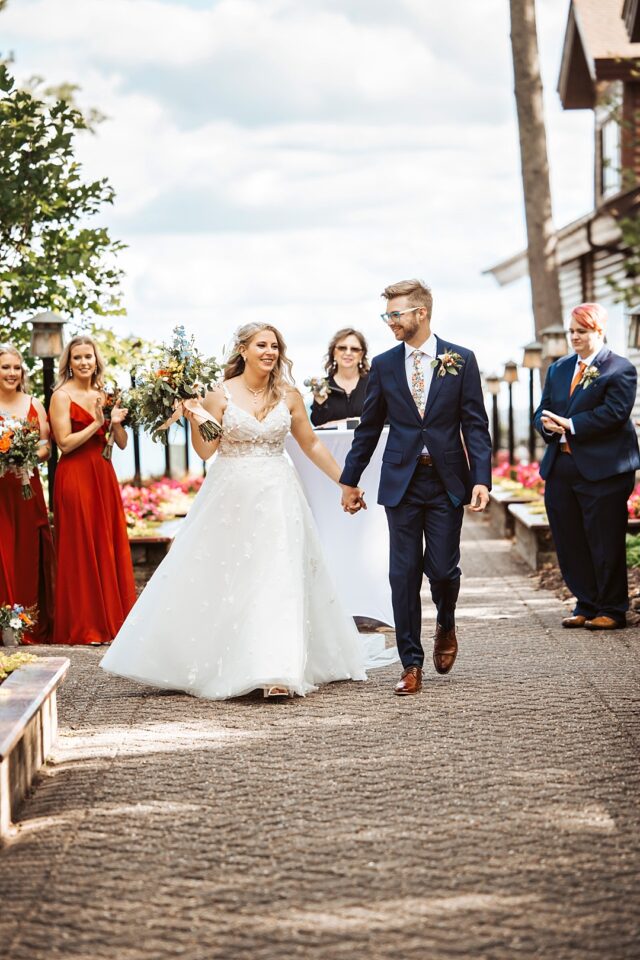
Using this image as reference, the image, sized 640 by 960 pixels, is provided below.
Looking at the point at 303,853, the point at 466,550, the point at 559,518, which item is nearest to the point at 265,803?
the point at 303,853

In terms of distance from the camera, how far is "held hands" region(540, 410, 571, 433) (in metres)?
9.08

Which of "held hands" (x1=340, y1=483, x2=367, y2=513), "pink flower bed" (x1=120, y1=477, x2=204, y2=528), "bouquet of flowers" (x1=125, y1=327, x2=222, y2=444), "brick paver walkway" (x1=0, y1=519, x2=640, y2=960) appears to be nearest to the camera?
"brick paver walkway" (x1=0, y1=519, x2=640, y2=960)

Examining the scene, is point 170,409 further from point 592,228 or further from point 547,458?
point 592,228

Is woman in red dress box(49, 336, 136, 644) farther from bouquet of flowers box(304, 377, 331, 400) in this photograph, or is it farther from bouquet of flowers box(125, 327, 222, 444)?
bouquet of flowers box(125, 327, 222, 444)

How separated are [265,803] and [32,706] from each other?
100 centimetres

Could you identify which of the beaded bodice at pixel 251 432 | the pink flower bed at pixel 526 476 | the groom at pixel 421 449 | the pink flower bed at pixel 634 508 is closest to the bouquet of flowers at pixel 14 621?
the beaded bodice at pixel 251 432

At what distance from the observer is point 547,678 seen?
7391mm

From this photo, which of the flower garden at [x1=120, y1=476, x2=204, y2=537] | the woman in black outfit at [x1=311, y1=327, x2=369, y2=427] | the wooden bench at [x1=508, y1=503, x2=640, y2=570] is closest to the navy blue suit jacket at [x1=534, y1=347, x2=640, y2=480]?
the woman in black outfit at [x1=311, y1=327, x2=369, y2=427]

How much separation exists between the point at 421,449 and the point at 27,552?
3778mm

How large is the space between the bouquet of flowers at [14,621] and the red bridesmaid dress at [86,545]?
0.80 ft

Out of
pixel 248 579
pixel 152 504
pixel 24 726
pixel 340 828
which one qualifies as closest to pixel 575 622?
pixel 248 579

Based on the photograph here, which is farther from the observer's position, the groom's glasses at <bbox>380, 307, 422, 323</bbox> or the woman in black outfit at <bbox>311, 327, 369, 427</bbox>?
the woman in black outfit at <bbox>311, 327, 369, 427</bbox>

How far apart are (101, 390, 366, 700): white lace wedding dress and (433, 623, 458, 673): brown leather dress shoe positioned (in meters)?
0.47

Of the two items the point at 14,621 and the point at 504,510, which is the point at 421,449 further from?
the point at 504,510
